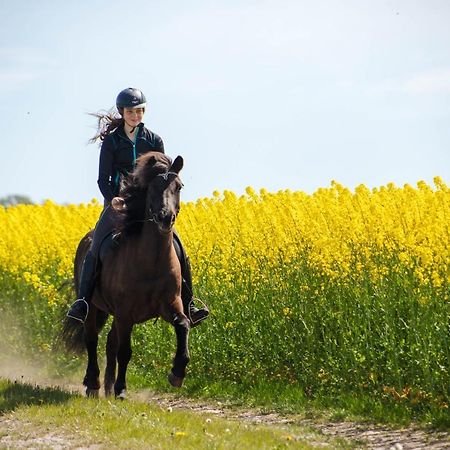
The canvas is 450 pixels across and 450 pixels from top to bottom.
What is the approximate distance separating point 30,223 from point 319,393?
10315 mm

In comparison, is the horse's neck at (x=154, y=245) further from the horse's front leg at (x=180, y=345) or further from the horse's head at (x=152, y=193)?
the horse's front leg at (x=180, y=345)

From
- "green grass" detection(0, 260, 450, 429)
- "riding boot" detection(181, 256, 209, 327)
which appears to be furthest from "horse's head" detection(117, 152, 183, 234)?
"green grass" detection(0, 260, 450, 429)

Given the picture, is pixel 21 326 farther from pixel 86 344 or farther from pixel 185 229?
pixel 86 344

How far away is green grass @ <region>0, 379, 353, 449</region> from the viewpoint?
8234mm

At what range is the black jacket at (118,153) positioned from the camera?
34.5 feet

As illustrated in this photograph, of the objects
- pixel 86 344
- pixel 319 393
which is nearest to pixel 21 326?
pixel 86 344

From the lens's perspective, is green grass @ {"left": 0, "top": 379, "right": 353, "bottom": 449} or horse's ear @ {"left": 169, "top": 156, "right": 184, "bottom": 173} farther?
horse's ear @ {"left": 169, "top": 156, "right": 184, "bottom": 173}

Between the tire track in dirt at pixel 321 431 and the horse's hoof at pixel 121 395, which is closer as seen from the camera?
the tire track in dirt at pixel 321 431

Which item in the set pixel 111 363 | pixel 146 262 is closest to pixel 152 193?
pixel 146 262

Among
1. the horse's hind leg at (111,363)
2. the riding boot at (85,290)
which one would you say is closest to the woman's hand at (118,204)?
the riding boot at (85,290)

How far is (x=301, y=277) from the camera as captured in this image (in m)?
12.2

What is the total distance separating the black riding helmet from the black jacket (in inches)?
11.4

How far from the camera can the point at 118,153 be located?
10617mm

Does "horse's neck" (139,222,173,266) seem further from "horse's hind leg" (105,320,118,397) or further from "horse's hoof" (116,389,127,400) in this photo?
"horse's hind leg" (105,320,118,397)
